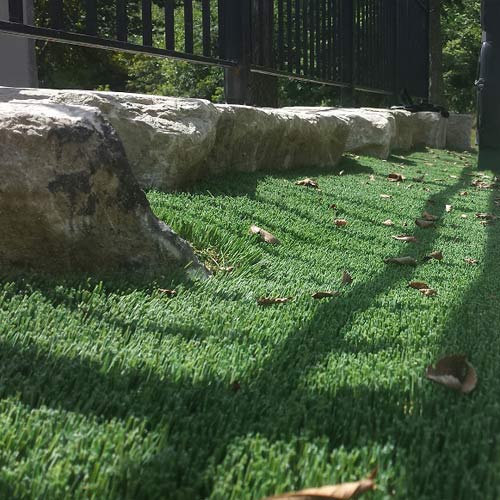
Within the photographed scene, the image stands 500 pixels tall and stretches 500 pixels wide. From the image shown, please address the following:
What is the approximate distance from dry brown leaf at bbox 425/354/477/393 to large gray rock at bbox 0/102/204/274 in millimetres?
1207

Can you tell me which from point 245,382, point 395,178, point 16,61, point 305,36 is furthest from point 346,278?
point 16,61

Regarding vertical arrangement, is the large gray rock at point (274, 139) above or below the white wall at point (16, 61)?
below

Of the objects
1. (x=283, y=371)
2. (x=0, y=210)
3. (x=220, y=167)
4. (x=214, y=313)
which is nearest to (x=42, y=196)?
(x=0, y=210)

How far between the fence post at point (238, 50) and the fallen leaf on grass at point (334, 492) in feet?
15.3

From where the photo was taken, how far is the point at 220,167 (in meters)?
4.72

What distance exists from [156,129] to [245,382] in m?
2.32

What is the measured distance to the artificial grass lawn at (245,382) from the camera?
4.56 ft

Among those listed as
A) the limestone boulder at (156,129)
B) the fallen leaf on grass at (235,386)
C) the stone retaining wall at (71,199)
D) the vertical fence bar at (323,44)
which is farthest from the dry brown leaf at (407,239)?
the vertical fence bar at (323,44)

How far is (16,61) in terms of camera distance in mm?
8180

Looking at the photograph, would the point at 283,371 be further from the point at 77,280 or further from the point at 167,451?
the point at 77,280

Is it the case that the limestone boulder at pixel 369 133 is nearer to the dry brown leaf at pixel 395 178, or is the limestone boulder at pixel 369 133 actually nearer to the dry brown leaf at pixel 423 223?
the dry brown leaf at pixel 395 178

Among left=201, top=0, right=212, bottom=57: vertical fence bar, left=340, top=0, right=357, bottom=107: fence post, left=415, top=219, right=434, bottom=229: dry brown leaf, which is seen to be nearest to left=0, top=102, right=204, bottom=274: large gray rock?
left=415, top=219, right=434, bottom=229: dry brown leaf

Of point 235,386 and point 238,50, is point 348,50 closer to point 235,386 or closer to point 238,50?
point 238,50

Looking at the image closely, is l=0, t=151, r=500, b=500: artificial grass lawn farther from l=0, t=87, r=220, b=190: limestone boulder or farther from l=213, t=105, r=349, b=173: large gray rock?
l=213, t=105, r=349, b=173: large gray rock
